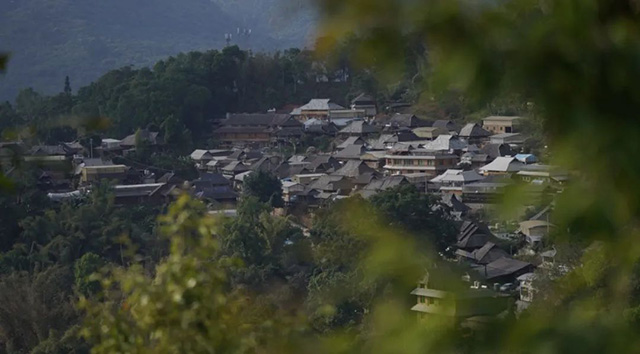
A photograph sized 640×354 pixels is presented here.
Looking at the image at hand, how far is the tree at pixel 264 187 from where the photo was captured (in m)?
12.2

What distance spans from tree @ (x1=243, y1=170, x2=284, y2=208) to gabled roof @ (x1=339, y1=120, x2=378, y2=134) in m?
3.84

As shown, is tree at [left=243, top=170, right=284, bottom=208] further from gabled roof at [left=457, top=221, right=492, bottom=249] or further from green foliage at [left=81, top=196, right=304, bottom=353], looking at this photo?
green foliage at [left=81, top=196, right=304, bottom=353]

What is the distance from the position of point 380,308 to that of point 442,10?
0.77 feet

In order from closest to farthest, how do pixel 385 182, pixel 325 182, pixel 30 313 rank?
pixel 30 313 < pixel 385 182 < pixel 325 182

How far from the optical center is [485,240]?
7.98m

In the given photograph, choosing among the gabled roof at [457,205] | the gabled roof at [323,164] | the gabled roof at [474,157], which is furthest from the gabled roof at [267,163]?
the gabled roof at [457,205]

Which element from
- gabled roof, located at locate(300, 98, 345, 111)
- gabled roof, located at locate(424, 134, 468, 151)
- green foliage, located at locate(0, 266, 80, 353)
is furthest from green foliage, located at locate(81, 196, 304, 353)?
gabled roof, located at locate(300, 98, 345, 111)

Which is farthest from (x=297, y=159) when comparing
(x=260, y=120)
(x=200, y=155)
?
(x=260, y=120)

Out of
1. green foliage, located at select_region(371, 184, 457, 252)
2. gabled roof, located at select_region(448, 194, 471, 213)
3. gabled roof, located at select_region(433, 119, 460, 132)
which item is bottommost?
gabled roof, located at select_region(448, 194, 471, 213)

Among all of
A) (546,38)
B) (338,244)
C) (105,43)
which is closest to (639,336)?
(546,38)

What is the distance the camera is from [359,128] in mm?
15906

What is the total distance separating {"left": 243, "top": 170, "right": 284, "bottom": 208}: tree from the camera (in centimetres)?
1218

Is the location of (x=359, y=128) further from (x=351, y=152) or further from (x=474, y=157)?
(x=474, y=157)

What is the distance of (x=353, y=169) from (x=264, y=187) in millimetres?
1473
